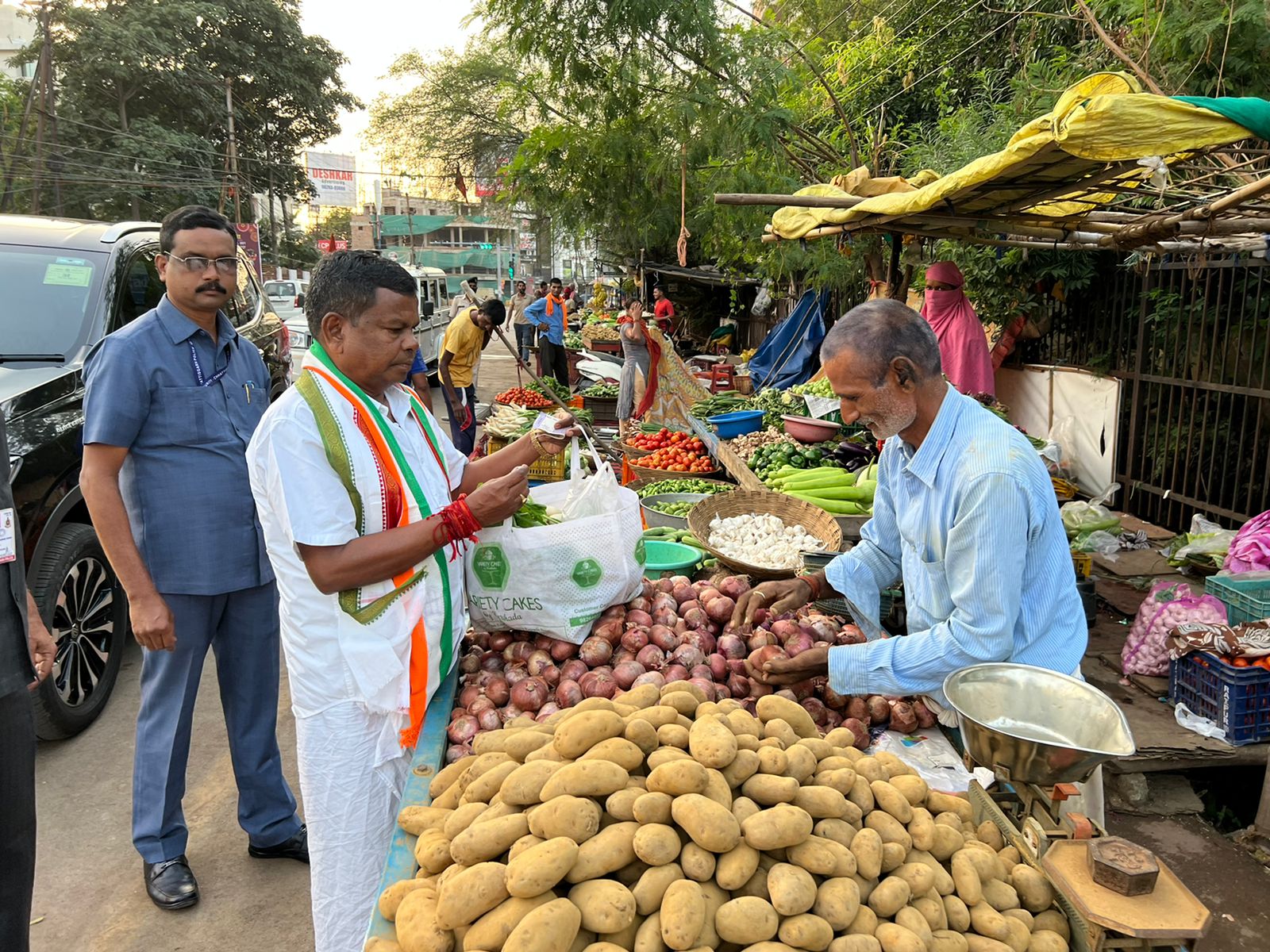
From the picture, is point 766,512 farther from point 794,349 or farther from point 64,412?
point 794,349

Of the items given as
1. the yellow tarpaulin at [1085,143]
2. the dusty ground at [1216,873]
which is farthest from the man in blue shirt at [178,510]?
the dusty ground at [1216,873]

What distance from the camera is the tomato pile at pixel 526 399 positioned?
10.9 m

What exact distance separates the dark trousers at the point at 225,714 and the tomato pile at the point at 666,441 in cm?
526

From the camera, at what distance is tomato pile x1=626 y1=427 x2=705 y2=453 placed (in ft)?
27.0

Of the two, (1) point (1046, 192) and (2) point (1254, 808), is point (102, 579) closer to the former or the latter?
(1) point (1046, 192)

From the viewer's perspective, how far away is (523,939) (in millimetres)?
1315

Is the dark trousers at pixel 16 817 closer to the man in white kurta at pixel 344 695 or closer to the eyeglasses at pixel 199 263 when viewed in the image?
the man in white kurta at pixel 344 695

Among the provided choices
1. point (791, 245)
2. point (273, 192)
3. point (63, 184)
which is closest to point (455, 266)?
point (273, 192)

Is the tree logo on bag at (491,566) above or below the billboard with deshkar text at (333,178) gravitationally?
below

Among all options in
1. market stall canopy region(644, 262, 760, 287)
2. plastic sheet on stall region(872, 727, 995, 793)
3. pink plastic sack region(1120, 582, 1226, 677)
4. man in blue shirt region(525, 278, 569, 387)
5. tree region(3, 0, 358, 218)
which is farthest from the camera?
tree region(3, 0, 358, 218)

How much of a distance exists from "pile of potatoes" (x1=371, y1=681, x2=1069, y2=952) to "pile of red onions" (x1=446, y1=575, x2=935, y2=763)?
0.69 metres

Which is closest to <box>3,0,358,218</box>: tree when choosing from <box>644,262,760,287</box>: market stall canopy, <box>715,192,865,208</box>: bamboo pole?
<box>644,262,760,287</box>: market stall canopy

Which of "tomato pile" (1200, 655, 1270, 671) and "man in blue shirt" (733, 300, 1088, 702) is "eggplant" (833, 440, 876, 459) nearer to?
"tomato pile" (1200, 655, 1270, 671)

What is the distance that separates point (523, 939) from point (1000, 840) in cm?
105
